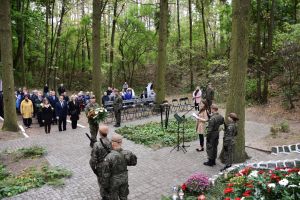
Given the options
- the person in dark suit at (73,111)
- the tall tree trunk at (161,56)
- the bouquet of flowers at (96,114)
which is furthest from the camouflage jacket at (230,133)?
the tall tree trunk at (161,56)

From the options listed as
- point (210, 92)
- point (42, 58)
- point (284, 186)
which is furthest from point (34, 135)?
point (42, 58)

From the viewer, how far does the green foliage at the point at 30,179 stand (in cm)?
830

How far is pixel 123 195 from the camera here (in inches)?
262

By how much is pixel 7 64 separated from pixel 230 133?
10.3 m

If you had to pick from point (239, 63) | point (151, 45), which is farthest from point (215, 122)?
point (151, 45)

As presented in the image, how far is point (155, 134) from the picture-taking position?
14.0 metres

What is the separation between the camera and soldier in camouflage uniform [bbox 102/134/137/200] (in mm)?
6383

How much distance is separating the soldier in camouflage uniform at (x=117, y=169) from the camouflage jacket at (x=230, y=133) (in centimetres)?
412

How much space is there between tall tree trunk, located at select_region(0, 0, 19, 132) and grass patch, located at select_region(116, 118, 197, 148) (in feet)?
16.1

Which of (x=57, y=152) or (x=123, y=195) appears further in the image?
(x=57, y=152)

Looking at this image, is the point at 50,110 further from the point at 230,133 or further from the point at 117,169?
the point at 117,169

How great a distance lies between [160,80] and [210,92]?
3.46 m

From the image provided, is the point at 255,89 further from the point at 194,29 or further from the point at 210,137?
the point at 194,29

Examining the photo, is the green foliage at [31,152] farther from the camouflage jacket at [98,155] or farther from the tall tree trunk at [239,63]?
the tall tree trunk at [239,63]
